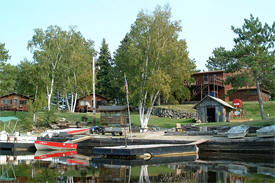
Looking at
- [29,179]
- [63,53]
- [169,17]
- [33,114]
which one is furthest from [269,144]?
[63,53]

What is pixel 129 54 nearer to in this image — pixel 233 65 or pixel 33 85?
pixel 233 65

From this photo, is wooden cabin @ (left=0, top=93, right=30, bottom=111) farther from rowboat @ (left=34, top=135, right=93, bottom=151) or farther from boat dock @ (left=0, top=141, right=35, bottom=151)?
rowboat @ (left=34, top=135, right=93, bottom=151)

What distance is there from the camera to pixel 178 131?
1241 inches

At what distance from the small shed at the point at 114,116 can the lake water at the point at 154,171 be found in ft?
67.2

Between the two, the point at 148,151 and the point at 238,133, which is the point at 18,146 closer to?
the point at 148,151

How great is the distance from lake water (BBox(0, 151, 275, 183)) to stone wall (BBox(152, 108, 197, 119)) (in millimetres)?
26088

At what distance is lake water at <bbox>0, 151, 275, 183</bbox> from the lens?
1432cm

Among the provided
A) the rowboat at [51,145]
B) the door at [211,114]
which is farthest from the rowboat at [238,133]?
the door at [211,114]

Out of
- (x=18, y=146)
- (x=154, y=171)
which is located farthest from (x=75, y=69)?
(x=154, y=171)

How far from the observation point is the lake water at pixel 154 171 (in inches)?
564

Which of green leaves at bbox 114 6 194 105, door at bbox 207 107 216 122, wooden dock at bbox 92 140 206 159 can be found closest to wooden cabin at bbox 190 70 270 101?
door at bbox 207 107 216 122

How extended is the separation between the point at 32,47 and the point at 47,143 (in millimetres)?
27640

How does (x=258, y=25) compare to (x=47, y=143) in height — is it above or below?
above

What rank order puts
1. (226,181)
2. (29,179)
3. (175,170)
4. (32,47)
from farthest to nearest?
(32,47)
(175,170)
(29,179)
(226,181)
